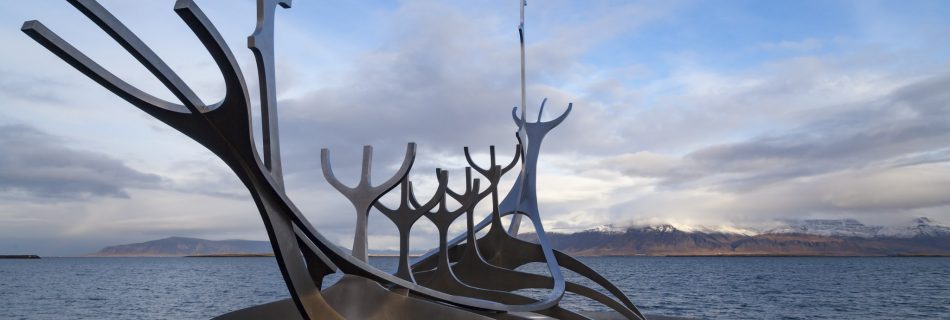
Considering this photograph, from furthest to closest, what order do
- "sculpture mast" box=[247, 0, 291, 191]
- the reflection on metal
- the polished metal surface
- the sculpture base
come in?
1. the polished metal surface
2. the sculpture base
3. "sculpture mast" box=[247, 0, 291, 191]
4. the reflection on metal

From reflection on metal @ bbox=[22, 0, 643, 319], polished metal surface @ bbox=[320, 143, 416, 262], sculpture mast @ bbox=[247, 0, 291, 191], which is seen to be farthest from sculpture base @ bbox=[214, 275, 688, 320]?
sculpture mast @ bbox=[247, 0, 291, 191]

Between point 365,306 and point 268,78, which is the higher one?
point 268,78

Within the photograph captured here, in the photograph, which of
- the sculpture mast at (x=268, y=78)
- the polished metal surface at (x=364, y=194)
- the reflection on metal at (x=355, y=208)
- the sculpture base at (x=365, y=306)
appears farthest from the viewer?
the polished metal surface at (x=364, y=194)

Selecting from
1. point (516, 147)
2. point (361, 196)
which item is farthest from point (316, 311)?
point (516, 147)

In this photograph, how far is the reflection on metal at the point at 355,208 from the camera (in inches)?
315

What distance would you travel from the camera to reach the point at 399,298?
12.4 metres

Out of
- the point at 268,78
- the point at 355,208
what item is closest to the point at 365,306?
the point at 355,208

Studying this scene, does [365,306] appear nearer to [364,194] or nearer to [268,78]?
[364,194]

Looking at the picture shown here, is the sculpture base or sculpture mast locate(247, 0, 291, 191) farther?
the sculpture base

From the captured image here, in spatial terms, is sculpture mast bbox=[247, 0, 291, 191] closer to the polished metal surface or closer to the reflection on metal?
the reflection on metal

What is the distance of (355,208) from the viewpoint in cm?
1366

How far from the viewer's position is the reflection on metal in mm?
8000

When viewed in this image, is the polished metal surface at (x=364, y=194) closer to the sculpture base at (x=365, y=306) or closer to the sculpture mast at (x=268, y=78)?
the sculpture base at (x=365, y=306)

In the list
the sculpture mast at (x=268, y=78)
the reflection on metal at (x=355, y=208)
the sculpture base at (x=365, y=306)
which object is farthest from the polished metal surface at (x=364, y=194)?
the sculpture mast at (x=268, y=78)
